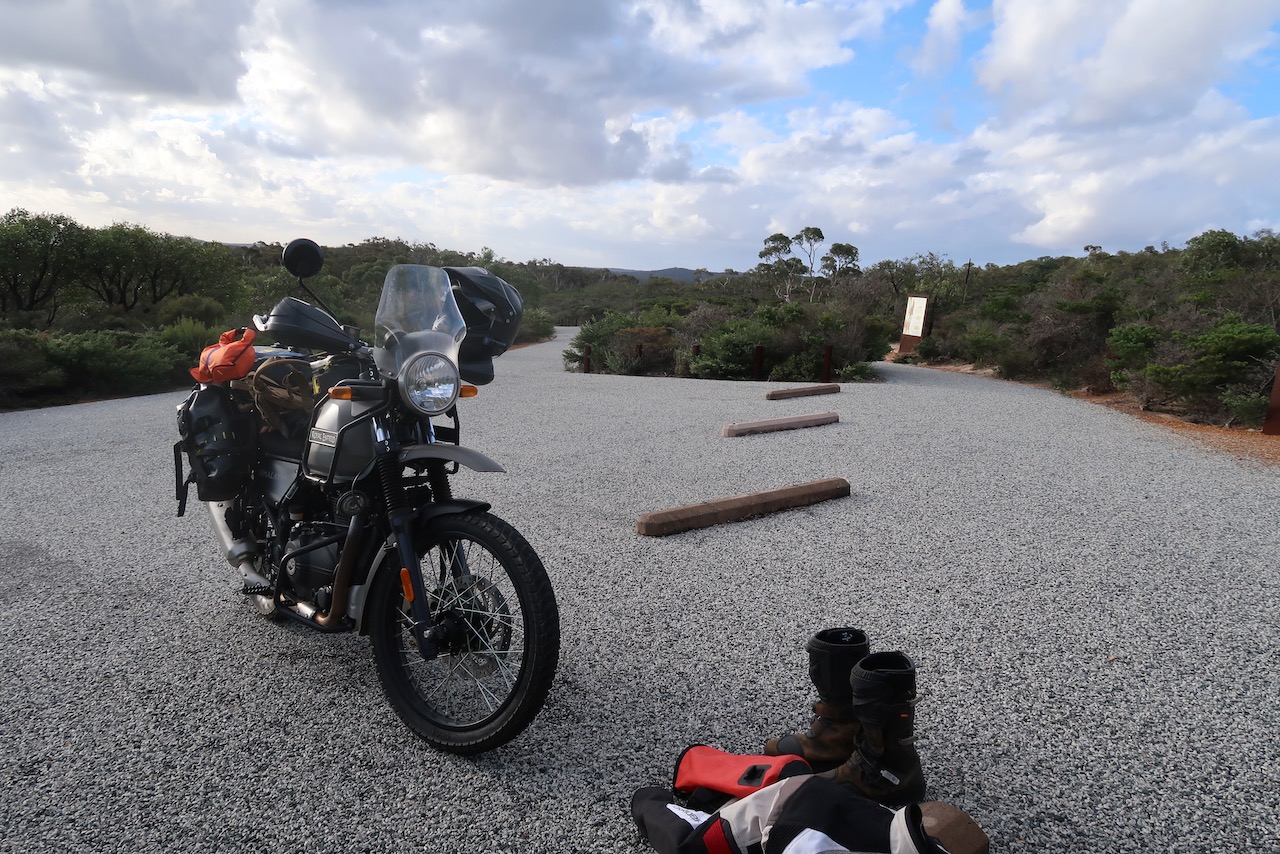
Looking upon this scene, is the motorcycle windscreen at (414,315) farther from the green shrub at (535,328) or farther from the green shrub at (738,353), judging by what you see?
the green shrub at (535,328)

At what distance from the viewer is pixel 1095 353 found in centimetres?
1208

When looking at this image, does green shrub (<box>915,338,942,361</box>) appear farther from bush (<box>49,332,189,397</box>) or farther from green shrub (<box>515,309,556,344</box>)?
bush (<box>49,332,189,397</box>)

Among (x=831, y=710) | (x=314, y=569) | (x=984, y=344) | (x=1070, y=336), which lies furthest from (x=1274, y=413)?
(x=314, y=569)

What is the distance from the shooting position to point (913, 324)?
16453mm

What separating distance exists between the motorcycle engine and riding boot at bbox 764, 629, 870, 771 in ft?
4.95

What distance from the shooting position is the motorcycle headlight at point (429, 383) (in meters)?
2.14

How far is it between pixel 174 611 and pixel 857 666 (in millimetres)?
2962

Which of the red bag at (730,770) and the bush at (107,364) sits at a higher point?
the red bag at (730,770)

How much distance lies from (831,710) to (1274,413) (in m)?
7.67

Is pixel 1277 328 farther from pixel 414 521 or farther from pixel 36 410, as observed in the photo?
pixel 36 410

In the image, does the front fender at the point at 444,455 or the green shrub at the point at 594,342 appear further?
the green shrub at the point at 594,342

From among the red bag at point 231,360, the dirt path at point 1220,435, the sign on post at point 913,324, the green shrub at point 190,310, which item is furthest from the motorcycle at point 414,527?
the green shrub at point 190,310

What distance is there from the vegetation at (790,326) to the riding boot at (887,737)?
333 centimetres

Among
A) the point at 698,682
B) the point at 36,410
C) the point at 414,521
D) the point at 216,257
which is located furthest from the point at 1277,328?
the point at 216,257
